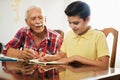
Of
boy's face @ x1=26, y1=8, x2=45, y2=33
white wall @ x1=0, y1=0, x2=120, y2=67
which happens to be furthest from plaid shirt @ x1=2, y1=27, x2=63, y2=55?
white wall @ x1=0, y1=0, x2=120, y2=67

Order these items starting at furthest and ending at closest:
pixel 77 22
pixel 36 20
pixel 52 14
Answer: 1. pixel 52 14
2. pixel 36 20
3. pixel 77 22

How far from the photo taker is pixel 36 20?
2029 mm

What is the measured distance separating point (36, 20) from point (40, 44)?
20 centimetres

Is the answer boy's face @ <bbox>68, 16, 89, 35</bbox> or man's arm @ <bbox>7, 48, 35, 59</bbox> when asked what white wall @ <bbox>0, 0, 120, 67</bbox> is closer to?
man's arm @ <bbox>7, 48, 35, 59</bbox>

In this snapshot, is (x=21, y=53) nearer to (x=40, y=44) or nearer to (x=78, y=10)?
(x=40, y=44)

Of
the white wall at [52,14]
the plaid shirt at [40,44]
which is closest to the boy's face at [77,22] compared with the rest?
the plaid shirt at [40,44]

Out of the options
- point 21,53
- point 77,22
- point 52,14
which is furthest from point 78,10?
point 52,14

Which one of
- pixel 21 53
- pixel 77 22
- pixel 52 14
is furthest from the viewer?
pixel 52 14

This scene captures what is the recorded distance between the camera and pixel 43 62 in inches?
61.4

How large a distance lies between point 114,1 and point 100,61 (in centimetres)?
218

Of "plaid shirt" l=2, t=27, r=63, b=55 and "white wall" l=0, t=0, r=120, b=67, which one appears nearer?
"plaid shirt" l=2, t=27, r=63, b=55

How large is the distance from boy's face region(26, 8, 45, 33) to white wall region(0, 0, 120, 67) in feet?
5.34

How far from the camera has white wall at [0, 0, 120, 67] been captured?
3488mm

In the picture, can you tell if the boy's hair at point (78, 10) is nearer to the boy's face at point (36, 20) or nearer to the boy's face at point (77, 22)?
the boy's face at point (77, 22)
